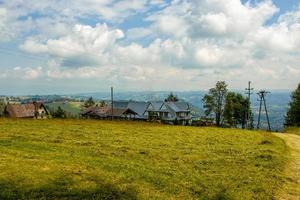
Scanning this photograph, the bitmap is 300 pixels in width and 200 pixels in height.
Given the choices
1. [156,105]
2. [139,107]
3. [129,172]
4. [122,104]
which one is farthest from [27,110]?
[129,172]

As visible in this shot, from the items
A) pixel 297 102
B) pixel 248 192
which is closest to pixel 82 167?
pixel 248 192

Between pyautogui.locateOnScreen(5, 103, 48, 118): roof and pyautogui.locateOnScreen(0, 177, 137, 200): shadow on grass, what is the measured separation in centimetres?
9926

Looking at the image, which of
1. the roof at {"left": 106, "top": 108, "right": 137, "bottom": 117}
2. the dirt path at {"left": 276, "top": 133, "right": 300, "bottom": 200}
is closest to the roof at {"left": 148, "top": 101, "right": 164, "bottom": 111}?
the roof at {"left": 106, "top": 108, "right": 137, "bottom": 117}

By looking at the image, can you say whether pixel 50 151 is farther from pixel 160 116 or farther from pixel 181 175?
pixel 160 116

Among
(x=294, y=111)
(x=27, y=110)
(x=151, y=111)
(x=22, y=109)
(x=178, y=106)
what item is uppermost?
(x=178, y=106)

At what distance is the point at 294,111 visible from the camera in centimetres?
9488

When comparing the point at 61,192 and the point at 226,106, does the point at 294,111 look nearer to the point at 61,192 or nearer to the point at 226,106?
the point at 226,106

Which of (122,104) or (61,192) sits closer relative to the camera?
(61,192)

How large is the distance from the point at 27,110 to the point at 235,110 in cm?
6618

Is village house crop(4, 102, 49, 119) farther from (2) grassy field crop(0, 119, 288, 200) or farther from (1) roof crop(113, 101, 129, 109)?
(2) grassy field crop(0, 119, 288, 200)

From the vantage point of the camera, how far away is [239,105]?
378 ft

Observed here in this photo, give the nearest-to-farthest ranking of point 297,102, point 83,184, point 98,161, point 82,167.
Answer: point 83,184 < point 82,167 < point 98,161 < point 297,102

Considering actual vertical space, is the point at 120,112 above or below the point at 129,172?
below

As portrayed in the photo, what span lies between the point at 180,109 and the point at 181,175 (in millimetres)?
118724
